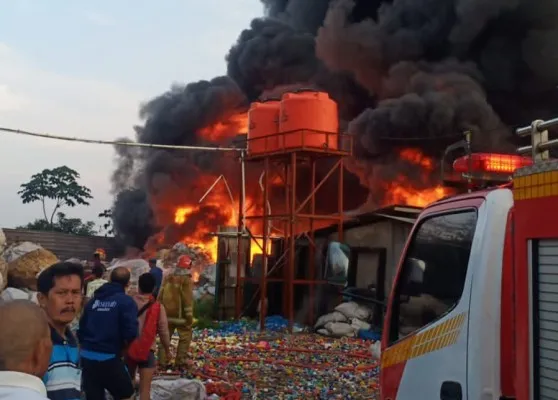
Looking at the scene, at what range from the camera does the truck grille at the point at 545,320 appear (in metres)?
2.58

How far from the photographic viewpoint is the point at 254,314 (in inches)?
728

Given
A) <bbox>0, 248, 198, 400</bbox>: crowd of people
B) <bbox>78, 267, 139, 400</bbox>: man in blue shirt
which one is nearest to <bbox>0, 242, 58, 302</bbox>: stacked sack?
<bbox>0, 248, 198, 400</bbox>: crowd of people

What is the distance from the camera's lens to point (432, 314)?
11.6ft

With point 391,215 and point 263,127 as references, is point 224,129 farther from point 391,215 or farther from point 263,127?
point 391,215

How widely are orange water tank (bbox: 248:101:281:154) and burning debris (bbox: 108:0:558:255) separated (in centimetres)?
848

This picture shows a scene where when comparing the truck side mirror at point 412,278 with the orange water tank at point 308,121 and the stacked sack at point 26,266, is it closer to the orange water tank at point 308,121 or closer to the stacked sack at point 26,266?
the stacked sack at point 26,266

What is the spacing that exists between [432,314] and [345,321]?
1240cm

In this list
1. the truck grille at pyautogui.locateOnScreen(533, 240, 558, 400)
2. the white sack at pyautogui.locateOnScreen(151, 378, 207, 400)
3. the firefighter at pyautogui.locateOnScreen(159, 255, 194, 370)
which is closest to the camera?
the truck grille at pyautogui.locateOnScreen(533, 240, 558, 400)

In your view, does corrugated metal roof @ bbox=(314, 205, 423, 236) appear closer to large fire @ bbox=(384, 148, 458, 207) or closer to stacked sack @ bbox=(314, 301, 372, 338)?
stacked sack @ bbox=(314, 301, 372, 338)

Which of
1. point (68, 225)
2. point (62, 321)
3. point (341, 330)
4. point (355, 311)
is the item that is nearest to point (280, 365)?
point (341, 330)

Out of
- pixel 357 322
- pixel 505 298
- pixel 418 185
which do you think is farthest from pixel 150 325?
pixel 418 185

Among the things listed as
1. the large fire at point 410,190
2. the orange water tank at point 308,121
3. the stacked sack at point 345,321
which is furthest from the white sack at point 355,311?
the large fire at point 410,190

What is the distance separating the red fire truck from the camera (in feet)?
8.75

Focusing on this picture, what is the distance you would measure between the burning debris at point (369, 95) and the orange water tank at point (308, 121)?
321 inches
